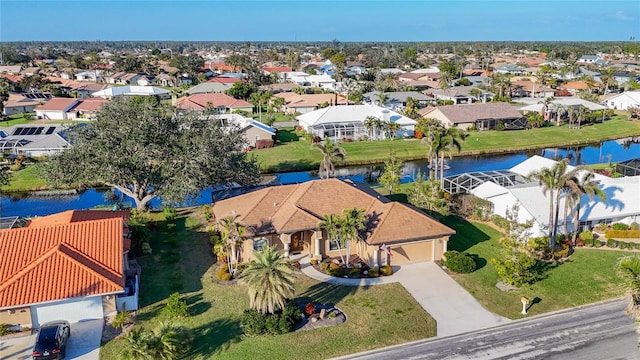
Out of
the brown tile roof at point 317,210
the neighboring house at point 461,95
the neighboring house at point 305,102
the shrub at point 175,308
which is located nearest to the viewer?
the shrub at point 175,308

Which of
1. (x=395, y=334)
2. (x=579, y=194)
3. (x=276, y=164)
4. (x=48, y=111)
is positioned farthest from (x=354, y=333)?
(x=48, y=111)

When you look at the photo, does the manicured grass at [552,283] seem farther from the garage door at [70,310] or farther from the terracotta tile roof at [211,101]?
the terracotta tile roof at [211,101]

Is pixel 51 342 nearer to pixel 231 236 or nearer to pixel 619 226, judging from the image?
pixel 231 236

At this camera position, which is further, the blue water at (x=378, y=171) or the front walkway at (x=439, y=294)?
the blue water at (x=378, y=171)

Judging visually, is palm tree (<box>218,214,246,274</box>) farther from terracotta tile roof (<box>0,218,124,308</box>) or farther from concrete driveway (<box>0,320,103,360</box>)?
concrete driveway (<box>0,320,103,360</box>)

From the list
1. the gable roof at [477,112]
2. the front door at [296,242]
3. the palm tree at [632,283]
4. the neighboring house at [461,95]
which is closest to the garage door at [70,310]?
the front door at [296,242]

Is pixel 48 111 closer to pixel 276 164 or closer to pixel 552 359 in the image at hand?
pixel 276 164

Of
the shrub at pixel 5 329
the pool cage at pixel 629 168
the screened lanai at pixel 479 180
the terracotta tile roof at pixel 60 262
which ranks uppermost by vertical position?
the terracotta tile roof at pixel 60 262

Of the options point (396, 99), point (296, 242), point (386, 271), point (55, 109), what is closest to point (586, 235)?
point (386, 271)
